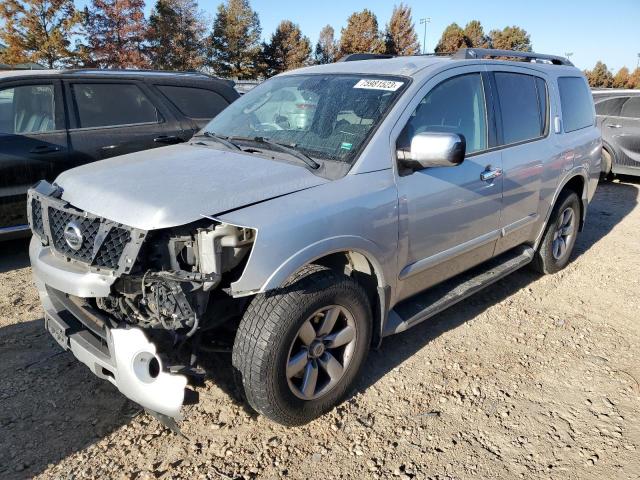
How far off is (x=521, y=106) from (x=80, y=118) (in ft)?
13.7

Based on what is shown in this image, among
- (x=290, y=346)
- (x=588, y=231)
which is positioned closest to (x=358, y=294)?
(x=290, y=346)

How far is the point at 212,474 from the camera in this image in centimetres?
246

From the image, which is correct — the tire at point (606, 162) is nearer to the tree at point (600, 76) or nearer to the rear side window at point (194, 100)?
the rear side window at point (194, 100)

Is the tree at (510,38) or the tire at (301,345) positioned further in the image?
the tree at (510,38)

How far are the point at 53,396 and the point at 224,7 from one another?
39905 mm

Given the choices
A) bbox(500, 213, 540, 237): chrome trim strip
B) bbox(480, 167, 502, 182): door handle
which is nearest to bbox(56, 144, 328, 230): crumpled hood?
bbox(480, 167, 502, 182): door handle

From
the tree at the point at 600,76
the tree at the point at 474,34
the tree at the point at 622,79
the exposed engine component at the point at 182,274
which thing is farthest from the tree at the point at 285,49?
the exposed engine component at the point at 182,274

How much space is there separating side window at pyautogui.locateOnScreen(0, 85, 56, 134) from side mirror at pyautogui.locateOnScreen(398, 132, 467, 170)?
3.84m

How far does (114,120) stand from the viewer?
5344 mm

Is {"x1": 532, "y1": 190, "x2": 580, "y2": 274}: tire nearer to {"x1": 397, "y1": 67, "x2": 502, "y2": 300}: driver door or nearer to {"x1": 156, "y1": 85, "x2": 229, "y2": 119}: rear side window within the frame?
{"x1": 397, "y1": 67, "x2": 502, "y2": 300}: driver door

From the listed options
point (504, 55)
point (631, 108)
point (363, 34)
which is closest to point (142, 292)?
point (504, 55)

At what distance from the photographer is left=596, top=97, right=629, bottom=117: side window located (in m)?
9.55

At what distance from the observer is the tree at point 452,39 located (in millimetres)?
49888

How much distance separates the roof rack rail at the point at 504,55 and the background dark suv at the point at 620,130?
5.06 metres
